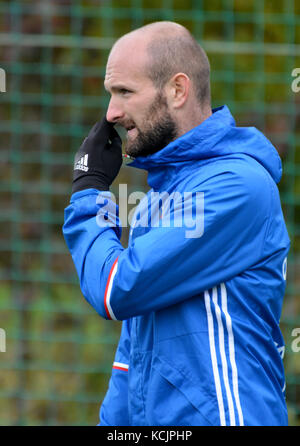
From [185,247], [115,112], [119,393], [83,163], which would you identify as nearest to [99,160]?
[83,163]

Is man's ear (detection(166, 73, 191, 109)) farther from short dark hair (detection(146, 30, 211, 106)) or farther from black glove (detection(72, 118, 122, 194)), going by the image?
black glove (detection(72, 118, 122, 194))

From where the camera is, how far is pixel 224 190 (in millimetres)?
1934

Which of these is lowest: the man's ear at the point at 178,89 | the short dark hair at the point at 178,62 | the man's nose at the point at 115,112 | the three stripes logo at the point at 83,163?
the three stripes logo at the point at 83,163

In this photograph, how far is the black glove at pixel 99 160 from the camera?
2.15 meters

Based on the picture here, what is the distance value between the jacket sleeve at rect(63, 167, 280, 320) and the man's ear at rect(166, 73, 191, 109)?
0.33m

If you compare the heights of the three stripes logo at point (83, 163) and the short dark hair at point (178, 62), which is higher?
the short dark hair at point (178, 62)

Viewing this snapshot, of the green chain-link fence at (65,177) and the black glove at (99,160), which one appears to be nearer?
the black glove at (99,160)

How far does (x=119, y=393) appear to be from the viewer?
2.35 m

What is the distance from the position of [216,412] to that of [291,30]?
3.23 metres

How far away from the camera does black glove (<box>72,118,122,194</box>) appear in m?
2.15

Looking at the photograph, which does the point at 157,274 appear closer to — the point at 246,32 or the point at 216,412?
the point at 216,412

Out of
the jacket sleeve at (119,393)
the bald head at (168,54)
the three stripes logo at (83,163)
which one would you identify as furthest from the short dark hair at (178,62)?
the jacket sleeve at (119,393)

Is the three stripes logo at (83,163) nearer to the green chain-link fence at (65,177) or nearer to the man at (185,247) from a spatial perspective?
the man at (185,247)
